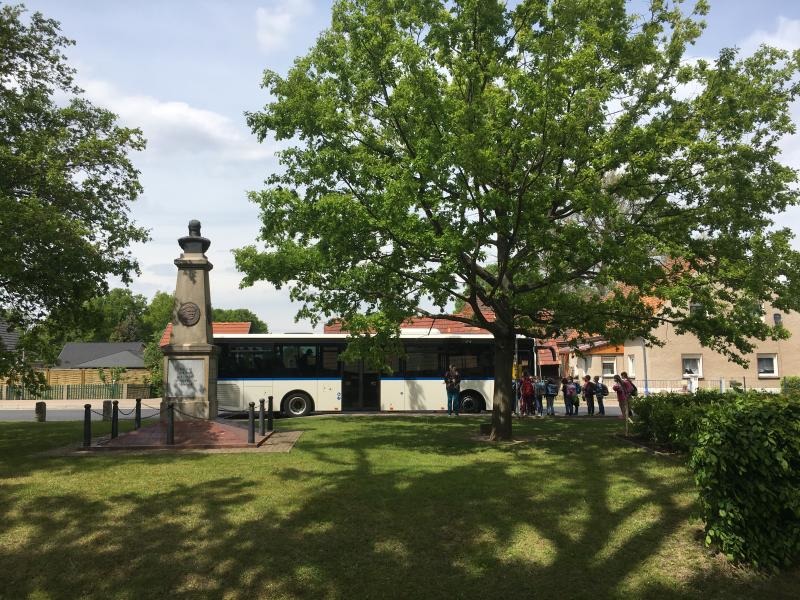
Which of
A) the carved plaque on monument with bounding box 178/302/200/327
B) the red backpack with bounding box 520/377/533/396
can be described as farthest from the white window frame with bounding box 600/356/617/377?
the carved plaque on monument with bounding box 178/302/200/327

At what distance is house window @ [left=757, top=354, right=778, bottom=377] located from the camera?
34.0m

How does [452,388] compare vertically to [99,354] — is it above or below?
below

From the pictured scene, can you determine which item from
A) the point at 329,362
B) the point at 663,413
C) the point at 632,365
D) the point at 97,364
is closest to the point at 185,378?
the point at 329,362

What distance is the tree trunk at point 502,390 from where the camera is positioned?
541 inches

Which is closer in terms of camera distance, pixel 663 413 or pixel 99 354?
pixel 663 413

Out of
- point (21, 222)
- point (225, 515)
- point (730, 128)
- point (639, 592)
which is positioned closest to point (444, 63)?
point (730, 128)

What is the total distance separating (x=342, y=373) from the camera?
21.7 meters

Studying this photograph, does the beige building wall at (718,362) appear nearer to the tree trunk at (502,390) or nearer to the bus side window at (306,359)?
the bus side window at (306,359)

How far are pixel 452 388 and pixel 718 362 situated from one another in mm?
21581

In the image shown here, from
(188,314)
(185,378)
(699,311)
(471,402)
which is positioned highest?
(188,314)

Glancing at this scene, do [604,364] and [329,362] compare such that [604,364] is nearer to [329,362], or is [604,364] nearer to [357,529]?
[329,362]

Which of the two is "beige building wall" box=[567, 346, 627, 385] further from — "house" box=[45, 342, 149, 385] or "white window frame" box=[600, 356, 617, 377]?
"house" box=[45, 342, 149, 385]

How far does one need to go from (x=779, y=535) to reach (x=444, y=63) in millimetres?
10859

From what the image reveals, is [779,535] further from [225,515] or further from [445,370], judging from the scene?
[445,370]
